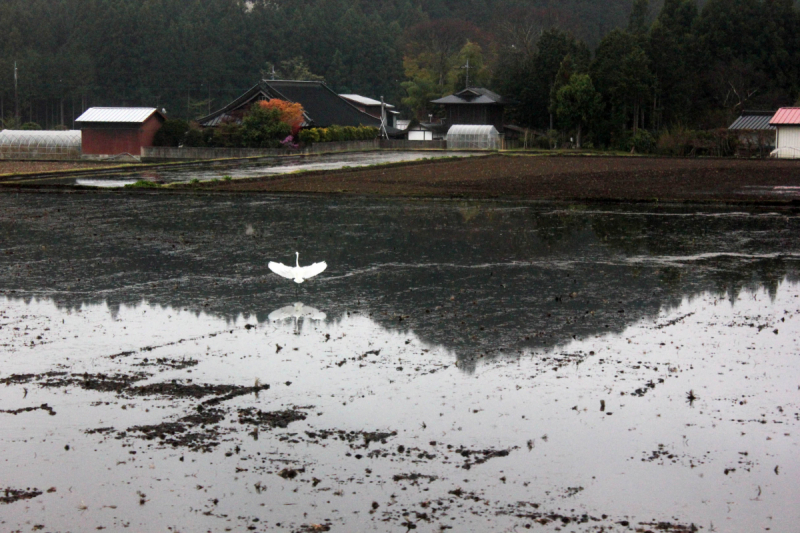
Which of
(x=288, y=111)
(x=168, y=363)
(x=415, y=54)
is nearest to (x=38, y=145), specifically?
(x=288, y=111)

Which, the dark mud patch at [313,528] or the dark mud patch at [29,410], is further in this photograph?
the dark mud patch at [29,410]

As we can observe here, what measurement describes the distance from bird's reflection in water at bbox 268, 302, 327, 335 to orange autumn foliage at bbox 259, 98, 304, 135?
4476cm

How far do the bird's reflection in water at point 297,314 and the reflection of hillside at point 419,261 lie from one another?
0.16 metres

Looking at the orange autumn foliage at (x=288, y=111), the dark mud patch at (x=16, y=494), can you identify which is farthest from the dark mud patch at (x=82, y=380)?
the orange autumn foliage at (x=288, y=111)

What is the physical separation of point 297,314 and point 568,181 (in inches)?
902

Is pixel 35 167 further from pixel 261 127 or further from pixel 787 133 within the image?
pixel 787 133

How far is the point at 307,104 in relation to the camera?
64.6 metres

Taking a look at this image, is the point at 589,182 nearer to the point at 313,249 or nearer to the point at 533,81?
the point at 313,249

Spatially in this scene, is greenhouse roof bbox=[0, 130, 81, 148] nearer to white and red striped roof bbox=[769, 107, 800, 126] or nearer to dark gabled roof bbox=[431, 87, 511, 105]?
dark gabled roof bbox=[431, 87, 511, 105]

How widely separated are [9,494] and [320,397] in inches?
115

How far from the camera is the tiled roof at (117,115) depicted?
54.2 m

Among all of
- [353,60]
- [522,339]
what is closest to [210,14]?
[353,60]

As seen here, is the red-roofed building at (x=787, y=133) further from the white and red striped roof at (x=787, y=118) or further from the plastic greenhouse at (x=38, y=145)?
the plastic greenhouse at (x=38, y=145)

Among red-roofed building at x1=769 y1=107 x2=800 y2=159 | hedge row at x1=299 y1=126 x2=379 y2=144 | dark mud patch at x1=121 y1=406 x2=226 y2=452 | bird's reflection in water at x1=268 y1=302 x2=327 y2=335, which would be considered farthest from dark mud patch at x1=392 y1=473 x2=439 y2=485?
hedge row at x1=299 y1=126 x2=379 y2=144
